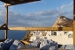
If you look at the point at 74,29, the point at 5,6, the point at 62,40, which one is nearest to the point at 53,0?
the point at 62,40

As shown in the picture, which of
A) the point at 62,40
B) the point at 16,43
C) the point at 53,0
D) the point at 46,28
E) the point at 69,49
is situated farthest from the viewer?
the point at 53,0

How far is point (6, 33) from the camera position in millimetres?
6203

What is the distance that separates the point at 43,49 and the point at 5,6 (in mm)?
3628

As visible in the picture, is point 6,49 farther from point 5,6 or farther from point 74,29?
point 5,6

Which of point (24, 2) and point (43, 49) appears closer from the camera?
point (43, 49)

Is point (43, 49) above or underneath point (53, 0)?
underneath

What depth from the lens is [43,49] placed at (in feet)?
10.6

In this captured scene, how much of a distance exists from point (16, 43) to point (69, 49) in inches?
47.8

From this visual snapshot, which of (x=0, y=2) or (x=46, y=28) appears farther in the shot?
(x=0, y=2)

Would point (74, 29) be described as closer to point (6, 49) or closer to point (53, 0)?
point (6, 49)

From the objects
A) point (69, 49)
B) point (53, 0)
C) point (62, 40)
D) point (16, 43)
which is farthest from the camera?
point (53, 0)

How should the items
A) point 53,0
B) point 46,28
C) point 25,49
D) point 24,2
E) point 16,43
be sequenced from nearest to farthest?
point 25,49, point 16,43, point 46,28, point 24,2, point 53,0

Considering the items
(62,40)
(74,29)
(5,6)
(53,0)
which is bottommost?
(62,40)

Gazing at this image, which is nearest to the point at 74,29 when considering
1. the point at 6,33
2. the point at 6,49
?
the point at 6,49
